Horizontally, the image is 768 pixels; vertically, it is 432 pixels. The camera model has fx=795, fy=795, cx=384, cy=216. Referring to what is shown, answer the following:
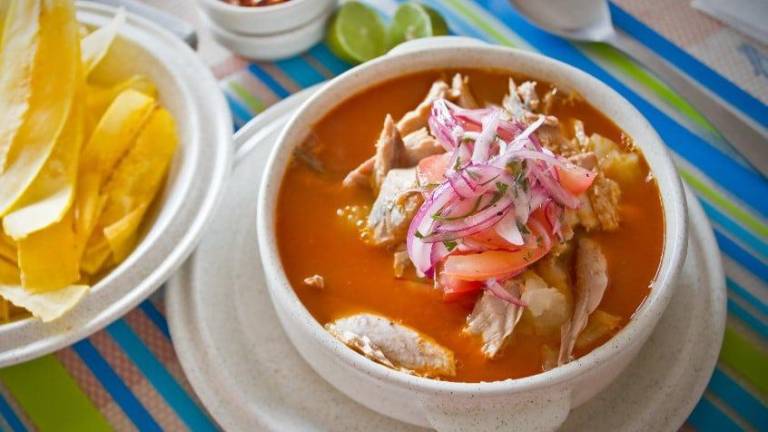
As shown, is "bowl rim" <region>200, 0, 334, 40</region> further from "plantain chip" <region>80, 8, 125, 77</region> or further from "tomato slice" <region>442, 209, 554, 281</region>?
"tomato slice" <region>442, 209, 554, 281</region>

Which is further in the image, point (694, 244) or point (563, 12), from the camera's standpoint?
point (563, 12)

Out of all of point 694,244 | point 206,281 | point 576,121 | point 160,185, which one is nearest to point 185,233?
point 206,281

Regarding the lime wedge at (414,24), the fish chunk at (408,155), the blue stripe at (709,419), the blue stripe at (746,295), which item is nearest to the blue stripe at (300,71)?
the lime wedge at (414,24)

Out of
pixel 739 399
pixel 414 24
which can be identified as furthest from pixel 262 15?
pixel 739 399

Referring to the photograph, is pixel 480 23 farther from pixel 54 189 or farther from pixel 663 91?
pixel 54 189

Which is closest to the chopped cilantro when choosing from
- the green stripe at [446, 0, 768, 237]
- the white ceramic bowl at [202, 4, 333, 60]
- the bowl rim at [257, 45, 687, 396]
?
the bowl rim at [257, 45, 687, 396]

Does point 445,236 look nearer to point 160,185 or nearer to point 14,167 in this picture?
point 160,185

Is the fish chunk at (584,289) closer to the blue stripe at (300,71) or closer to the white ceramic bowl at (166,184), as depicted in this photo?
the white ceramic bowl at (166,184)

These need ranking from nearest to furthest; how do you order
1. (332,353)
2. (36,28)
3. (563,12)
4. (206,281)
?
1. (332,353)
2. (206,281)
3. (36,28)
4. (563,12)
